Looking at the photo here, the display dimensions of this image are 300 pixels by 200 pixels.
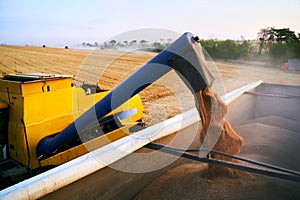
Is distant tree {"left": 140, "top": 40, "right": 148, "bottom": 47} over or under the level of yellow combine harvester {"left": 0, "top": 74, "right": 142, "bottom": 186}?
over

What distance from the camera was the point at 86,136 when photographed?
227 cm

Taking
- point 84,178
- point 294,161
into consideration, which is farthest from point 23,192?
point 294,161

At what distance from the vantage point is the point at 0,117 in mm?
2092

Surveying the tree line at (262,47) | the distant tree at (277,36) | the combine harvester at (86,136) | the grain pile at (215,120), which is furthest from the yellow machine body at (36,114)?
the distant tree at (277,36)

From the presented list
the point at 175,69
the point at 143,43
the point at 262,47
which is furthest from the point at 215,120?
the point at 262,47

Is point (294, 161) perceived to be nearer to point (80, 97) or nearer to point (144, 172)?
point (144, 172)

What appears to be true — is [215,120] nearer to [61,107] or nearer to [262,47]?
[61,107]

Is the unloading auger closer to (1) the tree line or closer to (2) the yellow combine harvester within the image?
(2) the yellow combine harvester

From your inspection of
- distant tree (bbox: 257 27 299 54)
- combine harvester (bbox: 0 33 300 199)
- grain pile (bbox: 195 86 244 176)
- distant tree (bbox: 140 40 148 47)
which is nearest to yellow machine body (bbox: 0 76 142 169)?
combine harvester (bbox: 0 33 300 199)

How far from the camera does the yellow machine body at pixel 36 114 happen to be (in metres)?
1.94

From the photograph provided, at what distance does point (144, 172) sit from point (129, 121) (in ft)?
3.72

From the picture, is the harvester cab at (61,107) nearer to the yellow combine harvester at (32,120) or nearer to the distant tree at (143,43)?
the yellow combine harvester at (32,120)

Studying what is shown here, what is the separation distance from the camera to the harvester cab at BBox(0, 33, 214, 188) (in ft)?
4.67

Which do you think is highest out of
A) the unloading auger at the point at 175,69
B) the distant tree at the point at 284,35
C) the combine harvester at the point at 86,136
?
the distant tree at the point at 284,35
